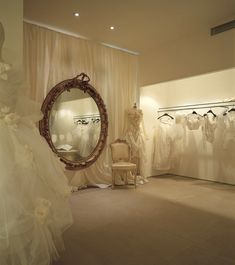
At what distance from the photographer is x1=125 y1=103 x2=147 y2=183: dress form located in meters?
5.00

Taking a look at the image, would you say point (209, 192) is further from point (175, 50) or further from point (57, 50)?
point (57, 50)

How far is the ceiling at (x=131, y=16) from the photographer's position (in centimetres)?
336

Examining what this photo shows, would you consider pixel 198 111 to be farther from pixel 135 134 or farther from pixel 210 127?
pixel 135 134

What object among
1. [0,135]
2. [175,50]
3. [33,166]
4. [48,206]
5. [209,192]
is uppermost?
[175,50]

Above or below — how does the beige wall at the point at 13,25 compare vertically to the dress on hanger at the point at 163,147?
above

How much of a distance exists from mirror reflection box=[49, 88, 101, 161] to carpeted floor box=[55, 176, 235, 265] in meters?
0.80

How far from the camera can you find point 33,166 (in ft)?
5.22

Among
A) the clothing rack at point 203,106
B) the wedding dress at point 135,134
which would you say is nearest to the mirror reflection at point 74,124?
the wedding dress at point 135,134

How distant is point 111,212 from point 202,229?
1.15m

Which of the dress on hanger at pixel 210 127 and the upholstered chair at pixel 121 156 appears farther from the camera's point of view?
the dress on hanger at pixel 210 127

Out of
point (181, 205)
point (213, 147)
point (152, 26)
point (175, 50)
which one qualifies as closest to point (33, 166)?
point (181, 205)

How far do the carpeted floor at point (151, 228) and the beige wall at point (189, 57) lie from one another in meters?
2.25

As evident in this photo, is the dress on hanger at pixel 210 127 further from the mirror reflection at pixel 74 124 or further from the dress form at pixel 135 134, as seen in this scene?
the mirror reflection at pixel 74 124

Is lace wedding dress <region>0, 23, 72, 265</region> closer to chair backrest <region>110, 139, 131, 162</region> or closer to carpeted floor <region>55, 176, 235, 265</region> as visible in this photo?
carpeted floor <region>55, 176, 235, 265</region>
